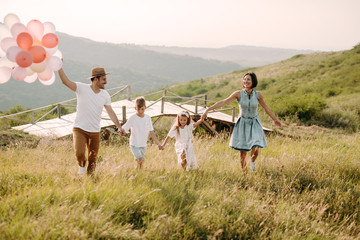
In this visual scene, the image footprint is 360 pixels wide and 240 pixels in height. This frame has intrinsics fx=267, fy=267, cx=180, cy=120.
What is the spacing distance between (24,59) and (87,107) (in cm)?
113

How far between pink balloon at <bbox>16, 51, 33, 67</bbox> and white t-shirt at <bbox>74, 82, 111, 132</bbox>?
873 millimetres

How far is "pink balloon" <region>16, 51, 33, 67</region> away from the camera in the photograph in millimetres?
3186

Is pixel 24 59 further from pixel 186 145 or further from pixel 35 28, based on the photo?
pixel 186 145

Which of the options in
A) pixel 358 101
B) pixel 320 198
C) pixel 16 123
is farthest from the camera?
pixel 358 101

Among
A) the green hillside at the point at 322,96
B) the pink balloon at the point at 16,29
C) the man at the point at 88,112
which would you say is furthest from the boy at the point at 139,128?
the green hillside at the point at 322,96

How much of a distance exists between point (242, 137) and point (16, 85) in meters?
178

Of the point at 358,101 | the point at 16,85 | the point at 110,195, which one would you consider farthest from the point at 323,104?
the point at 16,85

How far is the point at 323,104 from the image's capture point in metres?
16.9

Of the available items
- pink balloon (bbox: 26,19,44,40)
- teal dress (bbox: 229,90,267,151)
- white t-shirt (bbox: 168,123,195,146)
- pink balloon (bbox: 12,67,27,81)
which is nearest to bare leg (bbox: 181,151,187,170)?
white t-shirt (bbox: 168,123,195,146)

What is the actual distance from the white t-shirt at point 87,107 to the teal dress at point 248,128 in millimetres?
2510

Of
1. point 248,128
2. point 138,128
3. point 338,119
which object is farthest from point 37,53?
point 338,119

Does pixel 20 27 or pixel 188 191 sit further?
pixel 188 191

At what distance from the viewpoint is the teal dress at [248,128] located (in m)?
4.88

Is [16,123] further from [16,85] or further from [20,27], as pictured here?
[16,85]
